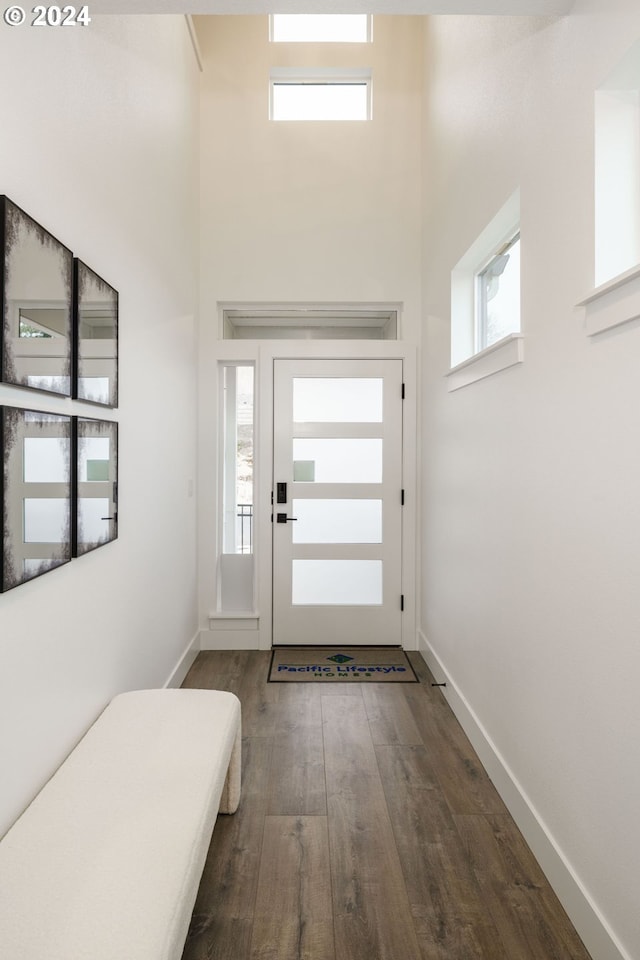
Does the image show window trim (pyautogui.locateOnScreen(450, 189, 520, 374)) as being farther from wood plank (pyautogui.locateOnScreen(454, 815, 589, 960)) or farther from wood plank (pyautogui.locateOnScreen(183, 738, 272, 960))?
wood plank (pyautogui.locateOnScreen(183, 738, 272, 960))

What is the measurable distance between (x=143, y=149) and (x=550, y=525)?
2.23 meters

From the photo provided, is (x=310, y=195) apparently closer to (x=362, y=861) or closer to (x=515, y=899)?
(x=362, y=861)

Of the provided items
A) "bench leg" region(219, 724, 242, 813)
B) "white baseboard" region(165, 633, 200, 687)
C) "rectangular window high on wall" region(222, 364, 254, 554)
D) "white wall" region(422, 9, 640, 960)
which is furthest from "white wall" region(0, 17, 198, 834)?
"white wall" region(422, 9, 640, 960)

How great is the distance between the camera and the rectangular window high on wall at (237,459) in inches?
153

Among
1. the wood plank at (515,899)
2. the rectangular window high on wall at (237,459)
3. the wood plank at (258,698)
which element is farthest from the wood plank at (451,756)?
the rectangular window high on wall at (237,459)

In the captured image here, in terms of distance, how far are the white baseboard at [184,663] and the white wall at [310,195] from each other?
950 millimetres

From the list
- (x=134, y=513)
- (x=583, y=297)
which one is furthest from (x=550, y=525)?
(x=134, y=513)

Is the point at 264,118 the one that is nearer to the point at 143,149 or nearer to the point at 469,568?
the point at 143,149

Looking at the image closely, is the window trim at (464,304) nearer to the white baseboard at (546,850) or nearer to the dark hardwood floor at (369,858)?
the white baseboard at (546,850)

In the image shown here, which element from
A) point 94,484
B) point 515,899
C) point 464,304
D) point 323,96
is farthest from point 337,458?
point 515,899

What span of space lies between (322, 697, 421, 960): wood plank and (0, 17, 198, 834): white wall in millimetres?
890

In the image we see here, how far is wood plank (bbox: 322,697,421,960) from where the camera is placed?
1.54 meters

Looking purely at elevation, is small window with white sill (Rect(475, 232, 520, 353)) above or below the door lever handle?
above

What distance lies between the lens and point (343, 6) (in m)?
1.72
